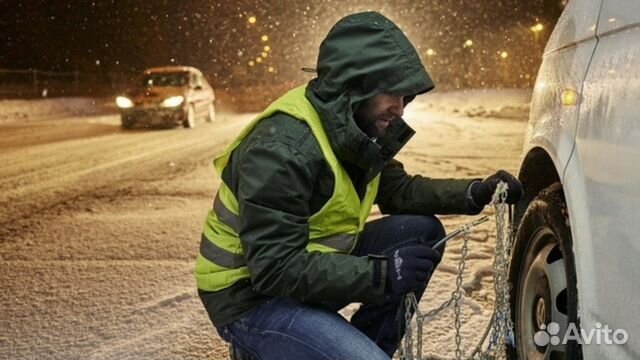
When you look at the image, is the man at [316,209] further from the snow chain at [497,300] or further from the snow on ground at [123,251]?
the snow on ground at [123,251]

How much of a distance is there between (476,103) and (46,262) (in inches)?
919

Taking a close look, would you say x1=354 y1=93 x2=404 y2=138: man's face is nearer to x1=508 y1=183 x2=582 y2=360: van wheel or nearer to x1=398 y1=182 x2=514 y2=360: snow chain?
x1=398 y1=182 x2=514 y2=360: snow chain

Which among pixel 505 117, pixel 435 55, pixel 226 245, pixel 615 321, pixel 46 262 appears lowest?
pixel 435 55

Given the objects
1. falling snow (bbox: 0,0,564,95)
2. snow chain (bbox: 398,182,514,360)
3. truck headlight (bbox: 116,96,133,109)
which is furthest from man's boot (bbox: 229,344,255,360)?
falling snow (bbox: 0,0,564,95)

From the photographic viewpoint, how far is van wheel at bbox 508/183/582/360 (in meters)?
1.96

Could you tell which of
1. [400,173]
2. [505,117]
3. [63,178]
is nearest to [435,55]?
[505,117]

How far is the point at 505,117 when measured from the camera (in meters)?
18.9

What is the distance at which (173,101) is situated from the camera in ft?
53.8

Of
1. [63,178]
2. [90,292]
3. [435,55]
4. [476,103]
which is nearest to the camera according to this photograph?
[90,292]

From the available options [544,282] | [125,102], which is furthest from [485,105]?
[544,282]

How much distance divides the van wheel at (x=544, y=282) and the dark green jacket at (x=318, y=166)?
0.52m

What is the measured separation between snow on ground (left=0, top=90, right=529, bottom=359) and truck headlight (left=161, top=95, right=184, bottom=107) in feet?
15.7

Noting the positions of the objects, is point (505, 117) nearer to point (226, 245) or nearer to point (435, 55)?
point (226, 245)

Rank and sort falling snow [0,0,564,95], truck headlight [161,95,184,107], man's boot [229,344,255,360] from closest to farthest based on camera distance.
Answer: man's boot [229,344,255,360]
truck headlight [161,95,184,107]
falling snow [0,0,564,95]
